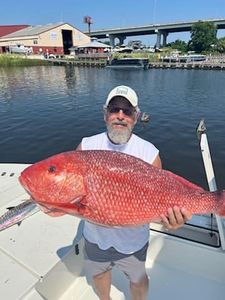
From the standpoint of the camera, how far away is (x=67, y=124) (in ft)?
56.8

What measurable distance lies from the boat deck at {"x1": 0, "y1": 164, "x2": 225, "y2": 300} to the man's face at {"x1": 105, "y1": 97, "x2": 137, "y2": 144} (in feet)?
5.06

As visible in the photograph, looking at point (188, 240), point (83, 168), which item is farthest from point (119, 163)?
point (188, 240)

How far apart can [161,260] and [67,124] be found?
14193mm

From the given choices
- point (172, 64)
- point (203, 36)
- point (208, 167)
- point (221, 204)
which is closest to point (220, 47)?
point (203, 36)

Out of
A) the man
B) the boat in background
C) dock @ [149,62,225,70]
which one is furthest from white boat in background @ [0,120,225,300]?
dock @ [149,62,225,70]

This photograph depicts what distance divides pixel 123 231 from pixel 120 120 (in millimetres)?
998

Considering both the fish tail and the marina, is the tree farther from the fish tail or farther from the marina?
the fish tail

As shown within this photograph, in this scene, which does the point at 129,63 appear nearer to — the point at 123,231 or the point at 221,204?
the point at 123,231

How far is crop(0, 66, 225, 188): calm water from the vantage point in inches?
495

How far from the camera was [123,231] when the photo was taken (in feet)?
7.93

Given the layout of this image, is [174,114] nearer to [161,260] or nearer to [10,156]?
[10,156]

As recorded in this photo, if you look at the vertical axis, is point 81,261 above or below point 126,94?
below

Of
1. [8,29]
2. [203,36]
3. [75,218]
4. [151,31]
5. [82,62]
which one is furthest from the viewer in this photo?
[151,31]

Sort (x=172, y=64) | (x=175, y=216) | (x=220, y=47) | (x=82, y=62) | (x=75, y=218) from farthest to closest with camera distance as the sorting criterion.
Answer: (x=220, y=47), (x=82, y=62), (x=172, y=64), (x=75, y=218), (x=175, y=216)
